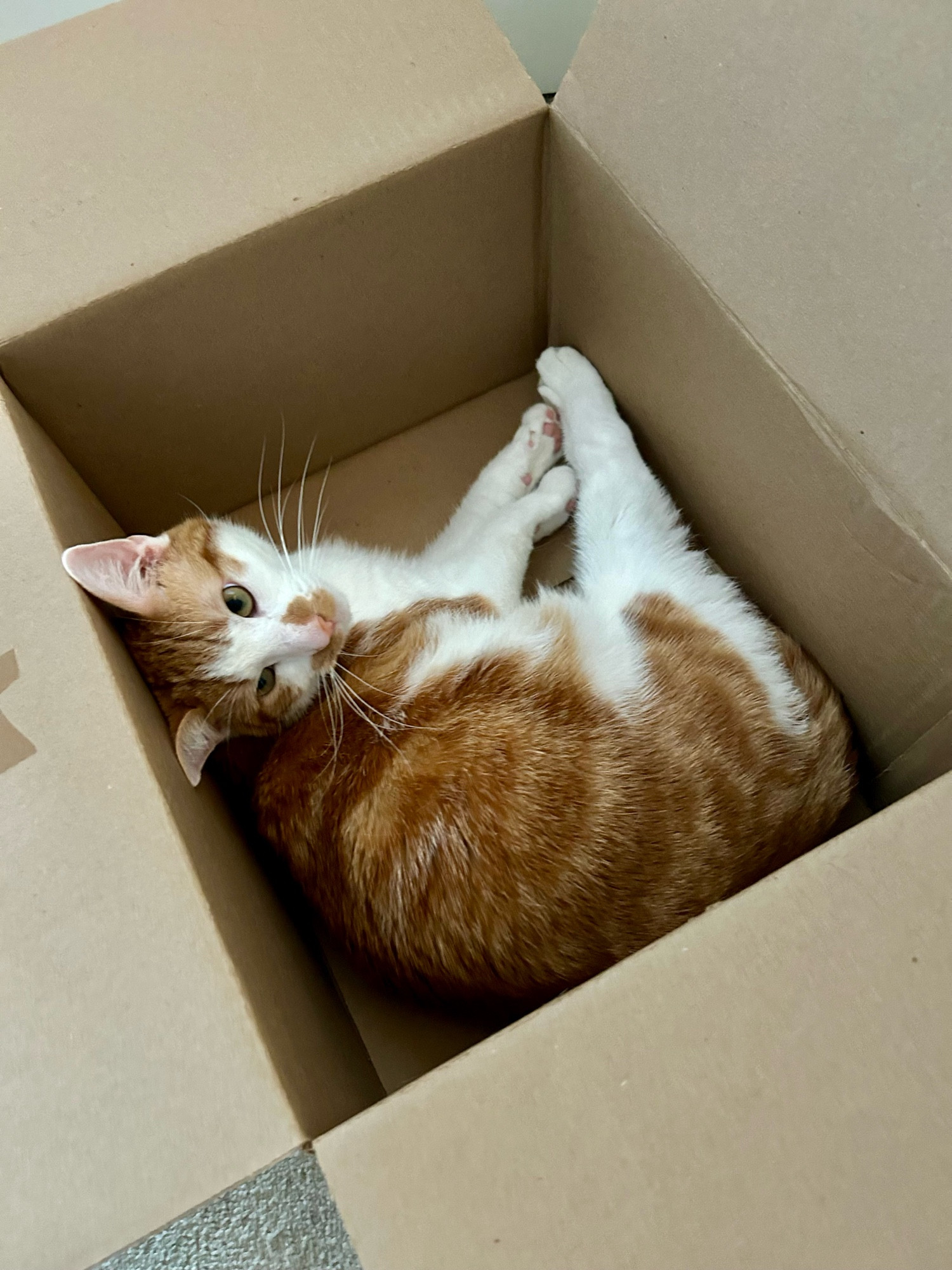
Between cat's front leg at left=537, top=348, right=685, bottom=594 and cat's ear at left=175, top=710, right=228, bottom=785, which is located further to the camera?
cat's front leg at left=537, top=348, right=685, bottom=594

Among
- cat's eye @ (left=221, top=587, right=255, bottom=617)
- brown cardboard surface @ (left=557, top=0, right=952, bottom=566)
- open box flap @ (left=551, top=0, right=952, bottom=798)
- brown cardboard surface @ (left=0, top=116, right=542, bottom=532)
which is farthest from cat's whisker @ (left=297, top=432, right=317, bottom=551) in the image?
brown cardboard surface @ (left=557, top=0, right=952, bottom=566)

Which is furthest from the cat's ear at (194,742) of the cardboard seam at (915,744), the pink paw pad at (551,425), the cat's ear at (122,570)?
the cardboard seam at (915,744)

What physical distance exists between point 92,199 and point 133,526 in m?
0.46

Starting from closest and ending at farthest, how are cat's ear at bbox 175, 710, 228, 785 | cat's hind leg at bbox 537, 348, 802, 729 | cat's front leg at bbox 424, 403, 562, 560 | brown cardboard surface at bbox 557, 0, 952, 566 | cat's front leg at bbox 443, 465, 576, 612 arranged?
brown cardboard surface at bbox 557, 0, 952, 566 → cat's ear at bbox 175, 710, 228, 785 → cat's hind leg at bbox 537, 348, 802, 729 → cat's front leg at bbox 443, 465, 576, 612 → cat's front leg at bbox 424, 403, 562, 560

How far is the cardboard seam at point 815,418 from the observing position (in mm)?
791

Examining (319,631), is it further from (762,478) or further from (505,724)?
(762,478)

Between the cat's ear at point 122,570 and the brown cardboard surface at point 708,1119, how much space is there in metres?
0.52

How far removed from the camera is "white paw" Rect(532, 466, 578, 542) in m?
1.24

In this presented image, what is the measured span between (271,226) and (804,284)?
551mm

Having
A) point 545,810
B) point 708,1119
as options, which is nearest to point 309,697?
point 545,810

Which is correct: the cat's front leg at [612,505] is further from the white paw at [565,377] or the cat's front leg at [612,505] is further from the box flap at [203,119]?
the box flap at [203,119]

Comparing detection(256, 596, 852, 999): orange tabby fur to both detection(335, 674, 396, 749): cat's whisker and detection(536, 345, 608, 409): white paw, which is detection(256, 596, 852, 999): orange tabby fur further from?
detection(536, 345, 608, 409): white paw

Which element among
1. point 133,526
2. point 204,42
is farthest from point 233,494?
point 204,42

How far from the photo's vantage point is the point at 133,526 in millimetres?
1233
